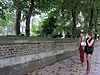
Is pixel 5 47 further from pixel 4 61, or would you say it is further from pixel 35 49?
pixel 35 49

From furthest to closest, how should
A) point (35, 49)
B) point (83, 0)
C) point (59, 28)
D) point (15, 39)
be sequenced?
point (59, 28) → point (83, 0) → point (35, 49) → point (15, 39)

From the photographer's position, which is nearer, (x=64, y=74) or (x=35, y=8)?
(x=64, y=74)

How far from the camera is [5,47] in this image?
9930 mm

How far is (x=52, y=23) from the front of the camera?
3662 centimetres

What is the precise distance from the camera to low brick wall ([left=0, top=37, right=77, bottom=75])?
9.76 meters

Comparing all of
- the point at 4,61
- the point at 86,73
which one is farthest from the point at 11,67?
the point at 86,73

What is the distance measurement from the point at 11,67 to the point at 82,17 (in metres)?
35.3

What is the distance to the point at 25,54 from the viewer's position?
12.0m

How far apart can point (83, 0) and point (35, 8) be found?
Answer: 12.9 metres

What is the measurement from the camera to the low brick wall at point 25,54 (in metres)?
9.76

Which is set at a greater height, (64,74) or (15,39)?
(15,39)

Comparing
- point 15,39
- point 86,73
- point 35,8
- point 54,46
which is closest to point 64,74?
point 86,73

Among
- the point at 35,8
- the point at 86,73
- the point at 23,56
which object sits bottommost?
the point at 86,73

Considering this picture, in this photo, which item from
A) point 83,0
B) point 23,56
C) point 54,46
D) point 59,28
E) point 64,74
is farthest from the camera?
point 59,28
